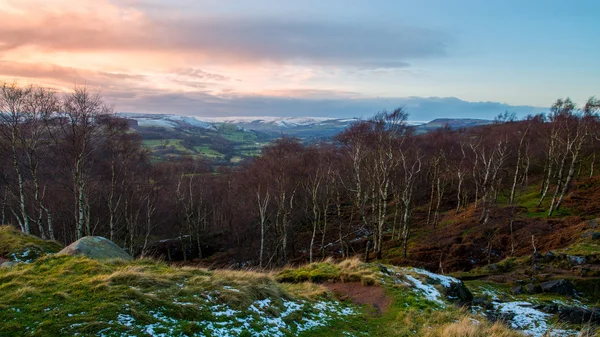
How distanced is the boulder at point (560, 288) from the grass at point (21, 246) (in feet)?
78.0

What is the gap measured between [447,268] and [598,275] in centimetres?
871

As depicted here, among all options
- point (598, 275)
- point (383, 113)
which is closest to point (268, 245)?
point (383, 113)

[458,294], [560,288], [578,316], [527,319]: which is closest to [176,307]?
[458,294]

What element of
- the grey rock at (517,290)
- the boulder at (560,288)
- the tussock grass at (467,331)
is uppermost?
the tussock grass at (467,331)

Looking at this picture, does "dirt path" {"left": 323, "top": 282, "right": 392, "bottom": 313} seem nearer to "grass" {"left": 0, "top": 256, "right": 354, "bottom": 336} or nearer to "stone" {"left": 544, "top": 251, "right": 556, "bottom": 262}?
"grass" {"left": 0, "top": 256, "right": 354, "bottom": 336}

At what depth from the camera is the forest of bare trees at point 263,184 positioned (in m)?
23.1

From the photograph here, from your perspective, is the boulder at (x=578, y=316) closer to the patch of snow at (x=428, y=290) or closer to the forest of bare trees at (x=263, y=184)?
the patch of snow at (x=428, y=290)

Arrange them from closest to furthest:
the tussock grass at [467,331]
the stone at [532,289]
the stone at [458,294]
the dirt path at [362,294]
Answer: the tussock grass at [467,331] → the dirt path at [362,294] → the stone at [458,294] → the stone at [532,289]

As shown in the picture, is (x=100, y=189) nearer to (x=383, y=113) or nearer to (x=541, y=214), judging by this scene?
(x=383, y=113)

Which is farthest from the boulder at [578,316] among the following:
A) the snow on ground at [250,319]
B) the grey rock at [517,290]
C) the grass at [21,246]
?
the grass at [21,246]

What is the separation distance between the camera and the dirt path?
12.0 m

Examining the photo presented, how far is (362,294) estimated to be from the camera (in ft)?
42.3

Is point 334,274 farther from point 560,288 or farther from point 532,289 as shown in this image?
point 560,288

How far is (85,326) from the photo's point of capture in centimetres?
637
